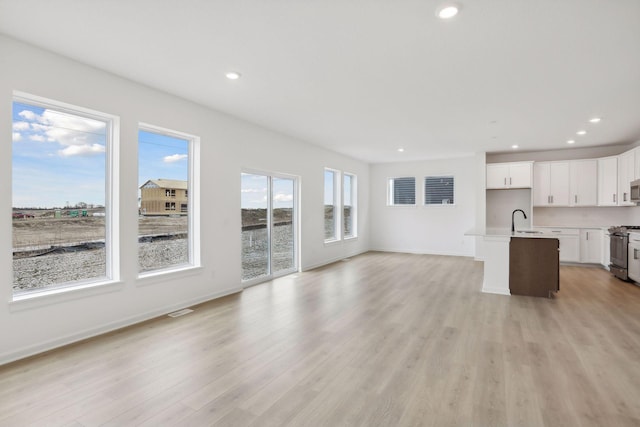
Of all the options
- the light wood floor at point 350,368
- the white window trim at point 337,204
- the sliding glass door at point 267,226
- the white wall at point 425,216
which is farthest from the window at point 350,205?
the light wood floor at point 350,368

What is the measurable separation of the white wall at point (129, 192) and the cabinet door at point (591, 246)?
6574mm

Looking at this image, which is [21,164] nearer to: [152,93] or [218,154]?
[152,93]

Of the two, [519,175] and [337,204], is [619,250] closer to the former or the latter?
[519,175]

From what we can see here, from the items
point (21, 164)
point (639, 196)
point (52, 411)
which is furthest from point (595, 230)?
point (21, 164)

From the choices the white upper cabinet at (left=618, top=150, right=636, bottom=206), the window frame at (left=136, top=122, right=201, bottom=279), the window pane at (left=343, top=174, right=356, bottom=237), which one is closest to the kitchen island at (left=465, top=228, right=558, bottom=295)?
the white upper cabinet at (left=618, top=150, right=636, bottom=206)

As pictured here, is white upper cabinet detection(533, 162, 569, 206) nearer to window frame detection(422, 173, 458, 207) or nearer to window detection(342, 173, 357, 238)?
window frame detection(422, 173, 458, 207)

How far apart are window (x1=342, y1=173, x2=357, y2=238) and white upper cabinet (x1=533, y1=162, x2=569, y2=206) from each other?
4.35 m

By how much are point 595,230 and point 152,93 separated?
28.5 feet

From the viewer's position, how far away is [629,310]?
4.24 meters

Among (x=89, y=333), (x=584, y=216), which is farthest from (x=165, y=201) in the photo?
(x=584, y=216)

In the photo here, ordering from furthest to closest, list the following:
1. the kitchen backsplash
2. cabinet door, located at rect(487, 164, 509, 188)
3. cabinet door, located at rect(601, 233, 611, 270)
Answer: cabinet door, located at rect(487, 164, 509, 188) → the kitchen backsplash → cabinet door, located at rect(601, 233, 611, 270)

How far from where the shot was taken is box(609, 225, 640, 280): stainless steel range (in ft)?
18.9

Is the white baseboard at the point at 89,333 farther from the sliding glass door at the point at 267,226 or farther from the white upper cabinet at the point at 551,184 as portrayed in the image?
the white upper cabinet at the point at 551,184

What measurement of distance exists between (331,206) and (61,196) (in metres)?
5.74
